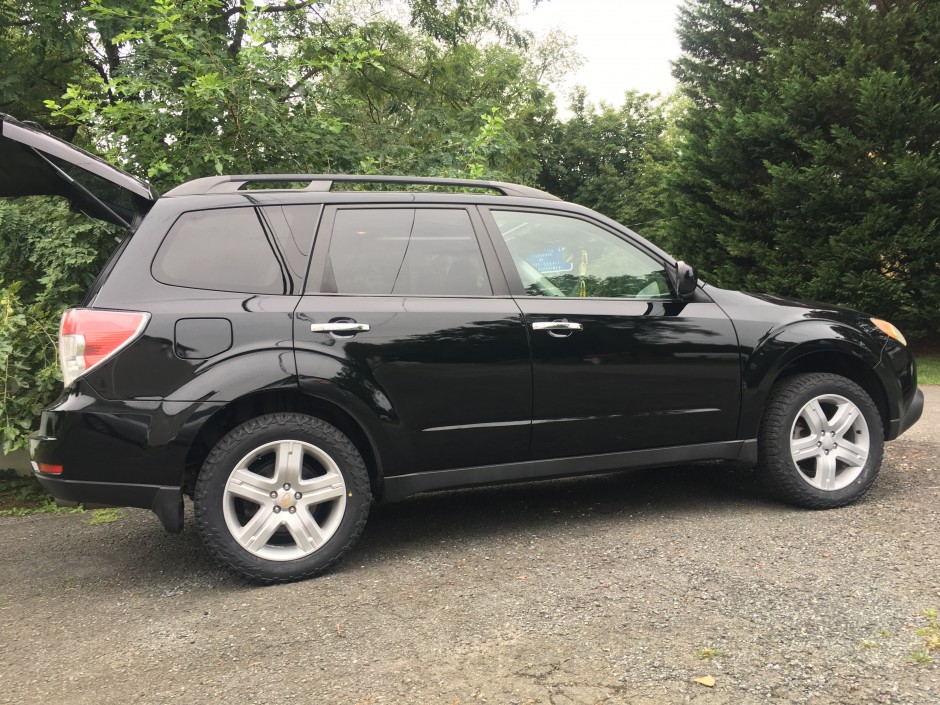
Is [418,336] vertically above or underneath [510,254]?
underneath

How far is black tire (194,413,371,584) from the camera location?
3387mm

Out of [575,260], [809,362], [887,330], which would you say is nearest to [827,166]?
[887,330]

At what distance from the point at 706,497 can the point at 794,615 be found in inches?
70.1

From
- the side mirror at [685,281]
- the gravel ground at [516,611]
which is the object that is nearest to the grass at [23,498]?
the gravel ground at [516,611]

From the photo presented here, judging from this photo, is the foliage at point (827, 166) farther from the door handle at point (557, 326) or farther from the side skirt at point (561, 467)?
the door handle at point (557, 326)

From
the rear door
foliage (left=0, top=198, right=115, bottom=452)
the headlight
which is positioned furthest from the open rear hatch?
the headlight

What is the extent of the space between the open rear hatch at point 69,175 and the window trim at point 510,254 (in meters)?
1.61

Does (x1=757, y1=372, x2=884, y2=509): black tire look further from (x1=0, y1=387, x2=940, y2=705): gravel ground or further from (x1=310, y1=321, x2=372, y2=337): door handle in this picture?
(x1=310, y1=321, x2=372, y2=337): door handle

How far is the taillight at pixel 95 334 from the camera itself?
10.9 feet

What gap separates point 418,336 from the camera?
3.68 meters

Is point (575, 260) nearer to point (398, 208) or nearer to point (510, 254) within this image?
point (510, 254)

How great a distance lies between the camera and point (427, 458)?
3.73 meters

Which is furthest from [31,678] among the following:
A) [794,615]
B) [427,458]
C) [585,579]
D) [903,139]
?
[903,139]

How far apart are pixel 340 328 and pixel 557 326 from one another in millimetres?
1064
